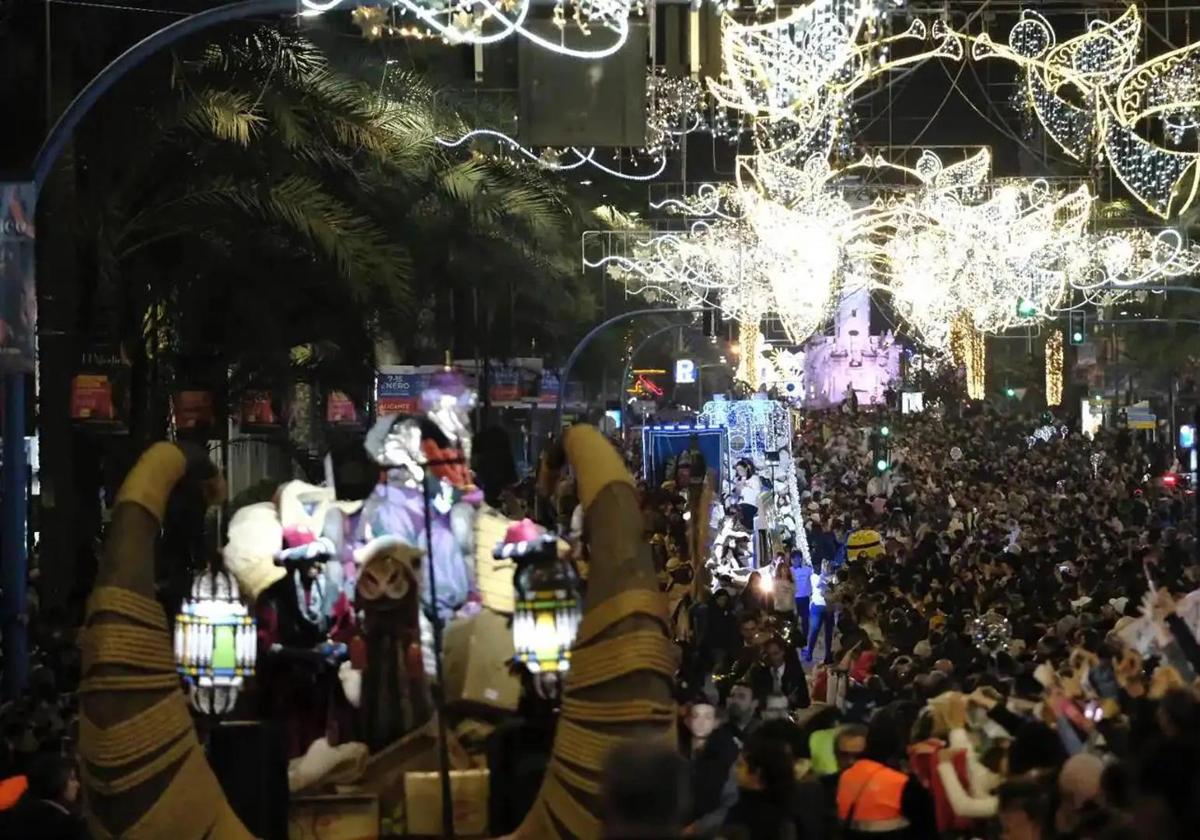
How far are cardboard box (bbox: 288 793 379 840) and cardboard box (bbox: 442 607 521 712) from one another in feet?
2.34

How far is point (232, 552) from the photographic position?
1064cm

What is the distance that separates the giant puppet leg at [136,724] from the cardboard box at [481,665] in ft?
4.97

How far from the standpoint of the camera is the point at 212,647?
9.43m

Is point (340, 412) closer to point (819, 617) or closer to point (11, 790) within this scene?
point (819, 617)

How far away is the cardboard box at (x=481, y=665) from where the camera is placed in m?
9.93

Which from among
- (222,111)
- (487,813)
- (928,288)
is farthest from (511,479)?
(928,288)

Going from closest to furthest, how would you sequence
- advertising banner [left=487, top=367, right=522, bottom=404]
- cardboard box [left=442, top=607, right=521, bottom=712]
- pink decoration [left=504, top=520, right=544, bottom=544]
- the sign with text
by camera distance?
pink decoration [left=504, top=520, right=544, bottom=544] → cardboard box [left=442, top=607, right=521, bottom=712] → advertising banner [left=487, top=367, right=522, bottom=404] → the sign with text

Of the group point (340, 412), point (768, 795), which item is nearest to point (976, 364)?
point (340, 412)

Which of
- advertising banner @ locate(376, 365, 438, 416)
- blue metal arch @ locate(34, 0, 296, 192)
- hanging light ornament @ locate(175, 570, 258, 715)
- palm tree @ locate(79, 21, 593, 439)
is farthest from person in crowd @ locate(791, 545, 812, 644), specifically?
hanging light ornament @ locate(175, 570, 258, 715)

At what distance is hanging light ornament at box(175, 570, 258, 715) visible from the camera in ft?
30.8

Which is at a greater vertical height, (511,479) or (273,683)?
(511,479)

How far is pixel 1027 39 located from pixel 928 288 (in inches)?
582

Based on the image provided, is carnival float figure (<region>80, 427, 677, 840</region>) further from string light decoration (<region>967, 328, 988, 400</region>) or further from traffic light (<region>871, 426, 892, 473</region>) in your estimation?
traffic light (<region>871, 426, 892, 473</region>)

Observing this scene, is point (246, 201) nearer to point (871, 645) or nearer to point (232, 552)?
point (871, 645)
